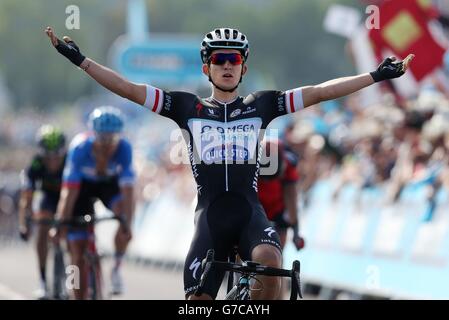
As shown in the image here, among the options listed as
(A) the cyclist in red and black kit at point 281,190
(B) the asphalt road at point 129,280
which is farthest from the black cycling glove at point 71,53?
(B) the asphalt road at point 129,280

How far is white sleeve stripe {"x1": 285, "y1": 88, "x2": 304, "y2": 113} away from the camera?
9.29 m

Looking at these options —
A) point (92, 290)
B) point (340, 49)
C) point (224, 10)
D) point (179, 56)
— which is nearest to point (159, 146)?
point (179, 56)

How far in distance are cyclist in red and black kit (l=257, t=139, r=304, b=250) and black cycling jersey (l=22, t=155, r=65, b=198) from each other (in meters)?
3.14

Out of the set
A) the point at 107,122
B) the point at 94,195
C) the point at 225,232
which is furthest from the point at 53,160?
the point at 225,232

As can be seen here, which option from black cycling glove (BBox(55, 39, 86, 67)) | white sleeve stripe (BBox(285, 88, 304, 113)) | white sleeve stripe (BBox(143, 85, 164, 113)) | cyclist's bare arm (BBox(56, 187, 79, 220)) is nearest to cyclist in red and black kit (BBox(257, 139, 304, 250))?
cyclist's bare arm (BBox(56, 187, 79, 220))

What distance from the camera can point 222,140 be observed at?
361 inches

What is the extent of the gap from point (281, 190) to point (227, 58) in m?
4.17

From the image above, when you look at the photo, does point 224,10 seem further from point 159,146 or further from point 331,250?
point 331,250

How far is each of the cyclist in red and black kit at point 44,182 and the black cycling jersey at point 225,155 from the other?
6216mm

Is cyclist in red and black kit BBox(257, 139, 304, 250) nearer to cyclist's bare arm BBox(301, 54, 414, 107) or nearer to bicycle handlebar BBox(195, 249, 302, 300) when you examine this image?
cyclist's bare arm BBox(301, 54, 414, 107)

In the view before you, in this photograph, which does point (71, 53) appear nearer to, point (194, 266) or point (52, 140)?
point (194, 266)

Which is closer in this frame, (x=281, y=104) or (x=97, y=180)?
(x=281, y=104)

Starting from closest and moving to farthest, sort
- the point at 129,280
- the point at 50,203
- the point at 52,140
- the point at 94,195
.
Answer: the point at 94,195 < the point at 52,140 < the point at 50,203 < the point at 129,280

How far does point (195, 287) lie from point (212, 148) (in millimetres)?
963
